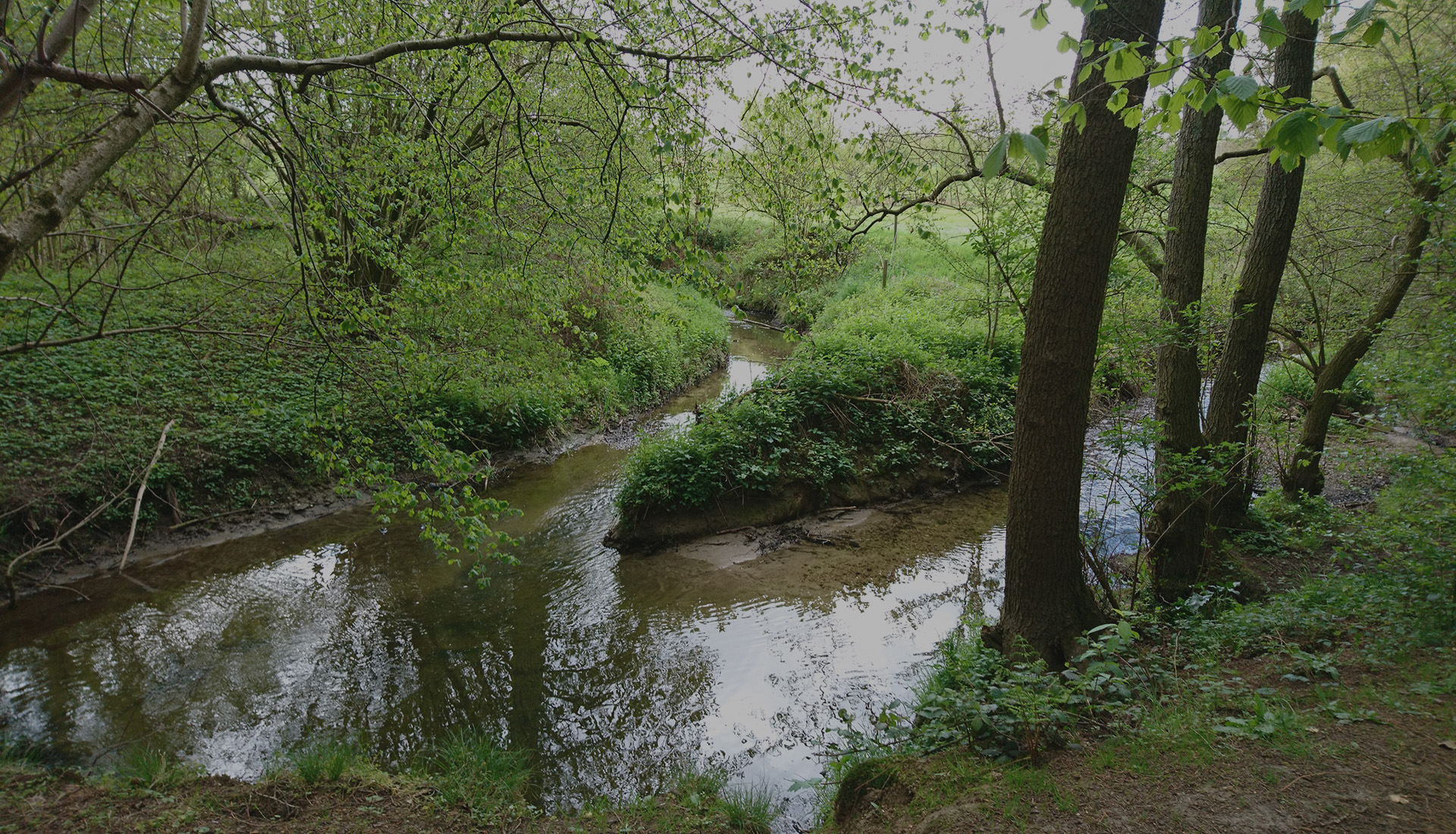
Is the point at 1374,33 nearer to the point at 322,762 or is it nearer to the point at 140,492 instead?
the point at 322,762

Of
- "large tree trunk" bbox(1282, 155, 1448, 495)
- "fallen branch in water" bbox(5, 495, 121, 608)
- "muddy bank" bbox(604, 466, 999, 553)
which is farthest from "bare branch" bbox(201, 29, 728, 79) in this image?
"large tree trunk" bbox(1282, 155, 1448, 495)

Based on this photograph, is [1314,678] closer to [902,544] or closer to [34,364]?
[902,544]

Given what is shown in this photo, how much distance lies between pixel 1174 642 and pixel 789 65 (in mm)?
4964

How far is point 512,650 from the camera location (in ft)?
21.3

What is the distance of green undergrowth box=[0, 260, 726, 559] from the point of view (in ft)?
17.6

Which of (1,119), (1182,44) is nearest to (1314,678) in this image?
(1182,44)

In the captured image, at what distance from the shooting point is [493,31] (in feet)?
12.8

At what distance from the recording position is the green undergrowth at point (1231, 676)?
3.46m

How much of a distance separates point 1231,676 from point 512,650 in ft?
19.3

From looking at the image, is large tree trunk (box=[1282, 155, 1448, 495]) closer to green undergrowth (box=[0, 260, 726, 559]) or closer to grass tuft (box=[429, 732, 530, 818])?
green undergrowth (box=[0, 260, 726, 559])

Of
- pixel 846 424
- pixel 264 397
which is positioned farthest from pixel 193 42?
pixel 846 424

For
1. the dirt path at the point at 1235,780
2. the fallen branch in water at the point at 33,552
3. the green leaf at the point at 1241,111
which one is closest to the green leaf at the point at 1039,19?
the green leaf at the point at 1241,111

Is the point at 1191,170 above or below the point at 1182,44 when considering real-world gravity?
above

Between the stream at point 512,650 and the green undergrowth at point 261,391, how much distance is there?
3.39 feet
